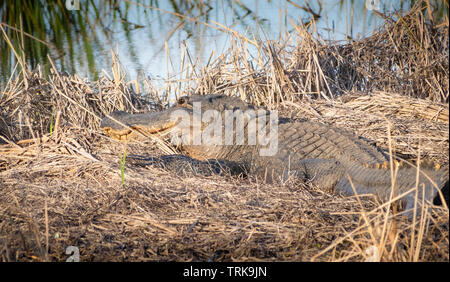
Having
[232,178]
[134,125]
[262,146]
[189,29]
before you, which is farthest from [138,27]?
[232,178]

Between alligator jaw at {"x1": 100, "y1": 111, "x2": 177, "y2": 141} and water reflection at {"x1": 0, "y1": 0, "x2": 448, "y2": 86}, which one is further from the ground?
water reflection at {"x1": 0, "y1": 0, "x2": 448, "y2": 86}

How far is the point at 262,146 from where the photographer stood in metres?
3.77

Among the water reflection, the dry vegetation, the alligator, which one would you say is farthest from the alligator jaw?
the water reflection

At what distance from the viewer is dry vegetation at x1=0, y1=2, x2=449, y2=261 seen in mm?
2135

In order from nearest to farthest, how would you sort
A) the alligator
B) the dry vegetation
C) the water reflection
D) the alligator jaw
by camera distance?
1. the dry vegetation
2. the alligator
3. the alligator jaw
4. the water reflection

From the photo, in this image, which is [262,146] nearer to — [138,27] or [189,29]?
[189,29]

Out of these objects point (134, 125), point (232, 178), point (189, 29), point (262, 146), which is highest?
point (189, 29)

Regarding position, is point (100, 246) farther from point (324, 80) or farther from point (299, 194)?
point (324, 80)

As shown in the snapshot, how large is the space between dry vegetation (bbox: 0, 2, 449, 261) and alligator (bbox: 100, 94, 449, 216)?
156 millimetres

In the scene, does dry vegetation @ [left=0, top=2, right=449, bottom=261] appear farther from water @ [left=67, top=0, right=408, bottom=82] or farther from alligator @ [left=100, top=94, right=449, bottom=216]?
water @ [left=67, top=0, right=408, bottom=82]

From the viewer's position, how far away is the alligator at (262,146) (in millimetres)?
2965

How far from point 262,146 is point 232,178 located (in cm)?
63
